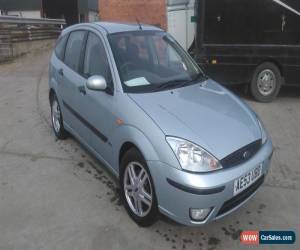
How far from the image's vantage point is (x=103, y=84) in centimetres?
356

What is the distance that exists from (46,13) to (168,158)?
1049 inches

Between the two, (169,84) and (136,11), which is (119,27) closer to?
(169,84)

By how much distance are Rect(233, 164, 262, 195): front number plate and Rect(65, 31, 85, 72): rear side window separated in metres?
2.54

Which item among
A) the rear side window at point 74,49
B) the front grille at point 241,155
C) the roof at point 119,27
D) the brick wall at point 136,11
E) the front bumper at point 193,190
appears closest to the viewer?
the front bumper at point 193,190

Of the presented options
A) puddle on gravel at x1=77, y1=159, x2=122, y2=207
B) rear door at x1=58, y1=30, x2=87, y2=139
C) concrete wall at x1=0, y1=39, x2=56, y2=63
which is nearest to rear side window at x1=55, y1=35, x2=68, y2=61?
rear door at x1=58, y1=30, x2=87, y2=139

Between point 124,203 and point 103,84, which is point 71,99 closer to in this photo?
point 103,84

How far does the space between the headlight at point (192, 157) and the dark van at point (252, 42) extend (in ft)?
15.0

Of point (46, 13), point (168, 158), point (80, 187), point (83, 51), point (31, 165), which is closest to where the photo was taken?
point (168, 158)

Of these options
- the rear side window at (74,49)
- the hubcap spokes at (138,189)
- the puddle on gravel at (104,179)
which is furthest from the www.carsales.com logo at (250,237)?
the rear side window at (74,49)

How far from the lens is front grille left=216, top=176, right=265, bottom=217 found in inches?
117

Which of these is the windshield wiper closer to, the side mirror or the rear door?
the side mirror

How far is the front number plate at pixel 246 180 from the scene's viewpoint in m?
2.93

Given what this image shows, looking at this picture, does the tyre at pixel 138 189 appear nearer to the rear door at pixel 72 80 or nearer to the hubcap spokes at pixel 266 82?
the rear door at pixel 72 80

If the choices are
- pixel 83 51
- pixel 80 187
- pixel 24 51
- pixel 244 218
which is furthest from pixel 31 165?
pixel 24 51
